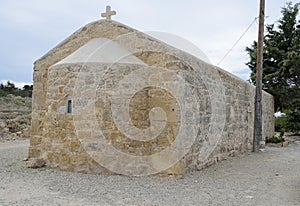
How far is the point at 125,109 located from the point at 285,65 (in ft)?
39.7

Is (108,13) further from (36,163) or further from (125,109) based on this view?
(36,163)

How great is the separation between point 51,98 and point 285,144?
Result: 10.4m

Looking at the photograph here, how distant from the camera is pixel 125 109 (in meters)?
5.93

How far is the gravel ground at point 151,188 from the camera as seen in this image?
432cm

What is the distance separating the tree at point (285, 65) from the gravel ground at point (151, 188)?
9855 mm

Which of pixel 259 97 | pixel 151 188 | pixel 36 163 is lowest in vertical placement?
pixel 151 188

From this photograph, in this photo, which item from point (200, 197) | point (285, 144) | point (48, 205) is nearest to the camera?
point (48, 205)

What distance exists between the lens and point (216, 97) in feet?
25.0

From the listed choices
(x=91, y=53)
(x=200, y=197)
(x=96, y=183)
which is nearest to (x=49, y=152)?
(x=96, y=183)

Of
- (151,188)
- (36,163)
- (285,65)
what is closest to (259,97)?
(285,65)

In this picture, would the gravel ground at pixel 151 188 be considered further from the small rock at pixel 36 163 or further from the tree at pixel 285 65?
the tree at pixel 285 65

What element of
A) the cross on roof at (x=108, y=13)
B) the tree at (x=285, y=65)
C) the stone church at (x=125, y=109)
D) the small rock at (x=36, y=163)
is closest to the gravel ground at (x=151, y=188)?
the small rock at (x=36, y=163)

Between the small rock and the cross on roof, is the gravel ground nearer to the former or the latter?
the small rock

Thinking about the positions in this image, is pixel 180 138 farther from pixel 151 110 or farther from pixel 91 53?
pixel 91 53
